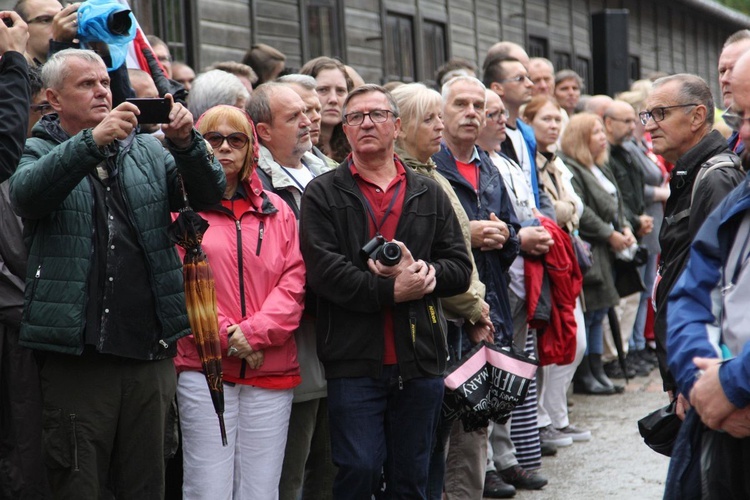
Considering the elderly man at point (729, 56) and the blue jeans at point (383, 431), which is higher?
the elderly man at point (729, 56)

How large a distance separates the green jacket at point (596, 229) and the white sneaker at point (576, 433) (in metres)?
1.47

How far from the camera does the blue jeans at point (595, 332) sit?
916 cm

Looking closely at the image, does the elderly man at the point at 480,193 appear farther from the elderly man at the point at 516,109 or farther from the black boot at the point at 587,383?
the black boot at the point at 587,383

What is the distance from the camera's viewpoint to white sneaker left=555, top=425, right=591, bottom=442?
25.0 ft

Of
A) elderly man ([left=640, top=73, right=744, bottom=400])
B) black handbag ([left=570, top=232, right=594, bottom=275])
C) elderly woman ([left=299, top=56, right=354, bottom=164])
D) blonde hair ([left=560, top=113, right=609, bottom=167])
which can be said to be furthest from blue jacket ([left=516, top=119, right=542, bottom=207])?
elderly man ([left=640, top=73, right=744, bottom=400])

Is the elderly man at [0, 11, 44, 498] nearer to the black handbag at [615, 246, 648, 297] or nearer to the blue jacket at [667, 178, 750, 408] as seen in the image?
the blue jacket at [667, 178, 750, 408]

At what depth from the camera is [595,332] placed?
30.3 feet

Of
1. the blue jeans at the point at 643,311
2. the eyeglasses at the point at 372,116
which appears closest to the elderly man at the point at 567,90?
the blue jeans at the point at 643,311

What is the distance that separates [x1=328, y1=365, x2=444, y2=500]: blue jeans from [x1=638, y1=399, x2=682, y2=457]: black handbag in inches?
37.7

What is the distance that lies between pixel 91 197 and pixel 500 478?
3339 millimetres

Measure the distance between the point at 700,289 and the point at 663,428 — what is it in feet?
3.38

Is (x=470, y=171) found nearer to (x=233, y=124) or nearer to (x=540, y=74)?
(x=233, y=124)

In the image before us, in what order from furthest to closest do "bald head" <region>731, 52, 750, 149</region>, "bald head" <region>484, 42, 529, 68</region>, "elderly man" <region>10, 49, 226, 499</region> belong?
"bald head" <region>484, 42, 529, 68</region>
"elderly man" <region>10, 49, 226, 499</region>
"bald head" <region>731, 52, 750, 149</region>

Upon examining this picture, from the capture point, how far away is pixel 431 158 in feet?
19.5
